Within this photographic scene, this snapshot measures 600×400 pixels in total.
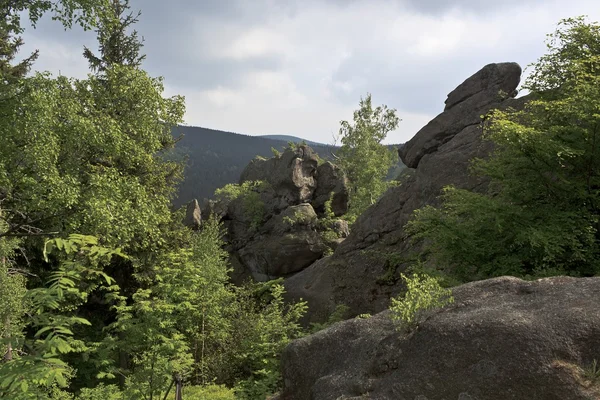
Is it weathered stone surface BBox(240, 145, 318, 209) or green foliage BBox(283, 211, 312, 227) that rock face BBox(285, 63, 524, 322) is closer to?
green foliage BBox(283, 211, 312, 227)

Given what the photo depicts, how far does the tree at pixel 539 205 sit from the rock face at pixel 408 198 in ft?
15.2

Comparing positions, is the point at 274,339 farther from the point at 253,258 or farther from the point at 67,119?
the point at 253,258

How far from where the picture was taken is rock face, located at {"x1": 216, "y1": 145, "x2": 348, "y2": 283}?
29.1m

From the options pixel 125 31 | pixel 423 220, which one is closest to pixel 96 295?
pixel 125 31

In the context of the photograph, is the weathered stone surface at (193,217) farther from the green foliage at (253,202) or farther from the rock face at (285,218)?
the green foliage at (253,202)

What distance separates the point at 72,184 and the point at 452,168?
1366 cm

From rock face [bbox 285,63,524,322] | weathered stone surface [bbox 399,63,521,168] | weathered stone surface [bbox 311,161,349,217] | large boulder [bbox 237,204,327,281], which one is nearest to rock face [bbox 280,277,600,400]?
rock face [bbox 285,63,524,322]

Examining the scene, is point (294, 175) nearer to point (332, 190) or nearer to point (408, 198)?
point (332, 190)

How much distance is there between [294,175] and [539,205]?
23.9 metres

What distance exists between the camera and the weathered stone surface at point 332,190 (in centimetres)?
3366

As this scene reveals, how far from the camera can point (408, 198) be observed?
18156 mm

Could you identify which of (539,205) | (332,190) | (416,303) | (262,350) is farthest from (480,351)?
(332,190)

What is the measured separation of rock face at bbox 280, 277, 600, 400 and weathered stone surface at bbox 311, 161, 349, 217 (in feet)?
86.4

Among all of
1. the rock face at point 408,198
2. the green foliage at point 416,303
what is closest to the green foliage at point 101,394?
the green foliage at point 416,303
